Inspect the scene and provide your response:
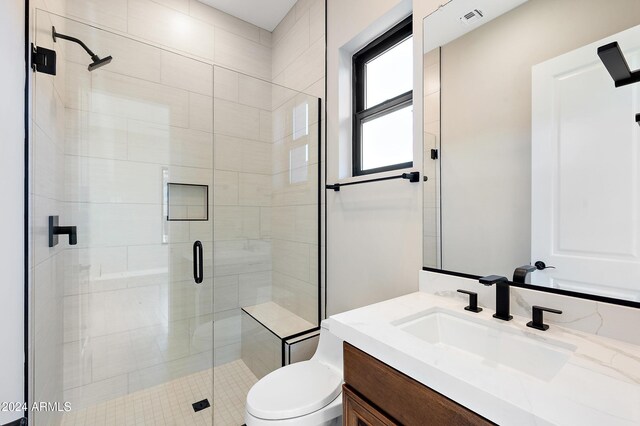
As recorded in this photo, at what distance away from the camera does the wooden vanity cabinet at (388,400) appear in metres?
0.65

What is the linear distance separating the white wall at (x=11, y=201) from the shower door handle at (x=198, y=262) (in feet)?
2.97

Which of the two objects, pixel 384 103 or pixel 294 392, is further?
pixel 384 103

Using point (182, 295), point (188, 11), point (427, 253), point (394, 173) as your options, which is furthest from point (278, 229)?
point (188, 11)

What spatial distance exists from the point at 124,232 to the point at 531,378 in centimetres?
209

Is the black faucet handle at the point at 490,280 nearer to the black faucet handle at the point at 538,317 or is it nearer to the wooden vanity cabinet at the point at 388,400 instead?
the black faucet handle at the point at 538,317

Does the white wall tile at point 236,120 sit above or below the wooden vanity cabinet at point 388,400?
above

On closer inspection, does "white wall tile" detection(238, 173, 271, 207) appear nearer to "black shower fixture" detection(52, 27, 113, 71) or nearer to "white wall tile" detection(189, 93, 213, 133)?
"white wall tile" detection(189, 93, 213, 133)

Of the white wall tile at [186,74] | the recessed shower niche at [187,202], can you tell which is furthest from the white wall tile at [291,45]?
the recessed shower niche at [187,202]

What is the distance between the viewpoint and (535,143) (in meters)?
1.01

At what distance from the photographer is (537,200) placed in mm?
1001

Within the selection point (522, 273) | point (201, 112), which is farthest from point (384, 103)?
point (201, 112)

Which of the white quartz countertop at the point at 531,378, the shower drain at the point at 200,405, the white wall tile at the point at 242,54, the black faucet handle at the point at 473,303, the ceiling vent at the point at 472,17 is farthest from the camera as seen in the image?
the white wall tile at the point at 242,54

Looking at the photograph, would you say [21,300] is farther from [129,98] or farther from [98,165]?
[129,98]

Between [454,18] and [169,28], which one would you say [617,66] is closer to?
[454,18]
